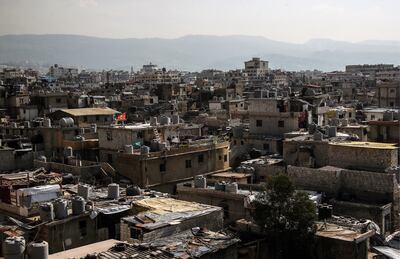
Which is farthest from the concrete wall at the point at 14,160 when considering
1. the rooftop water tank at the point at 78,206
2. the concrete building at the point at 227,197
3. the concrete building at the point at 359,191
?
the concrete building at the point at 359,191

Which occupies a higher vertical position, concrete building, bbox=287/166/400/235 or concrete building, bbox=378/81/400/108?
concrete building, bbox=378/81/400/108

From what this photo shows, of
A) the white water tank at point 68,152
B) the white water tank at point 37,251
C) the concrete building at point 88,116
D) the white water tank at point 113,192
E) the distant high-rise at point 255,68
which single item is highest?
the distant high-rise at point 255,68

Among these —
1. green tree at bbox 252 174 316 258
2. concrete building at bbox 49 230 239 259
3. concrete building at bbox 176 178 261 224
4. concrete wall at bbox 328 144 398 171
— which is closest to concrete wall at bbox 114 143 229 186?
concrete building at bbox 176 178 261 224

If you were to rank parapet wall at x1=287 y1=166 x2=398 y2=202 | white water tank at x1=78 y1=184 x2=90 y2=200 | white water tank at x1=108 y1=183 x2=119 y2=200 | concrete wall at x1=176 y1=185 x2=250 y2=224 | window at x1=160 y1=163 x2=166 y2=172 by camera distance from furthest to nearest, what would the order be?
window at x1=160 y1=163 x2=166 y2=172, parapet wall at x1=287 y1=166 x2=398 y2=202, white water tank at x1=108 y1=183 x2=119 y2=200, concrete wall at x1=176 y1=185 x2=250 y2=224, white water tank at x1=78 y1=184 x2=90 y2=200

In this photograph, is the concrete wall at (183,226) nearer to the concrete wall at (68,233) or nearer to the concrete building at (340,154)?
the concrete wall at (68,233)

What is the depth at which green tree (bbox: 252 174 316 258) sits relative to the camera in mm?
20953

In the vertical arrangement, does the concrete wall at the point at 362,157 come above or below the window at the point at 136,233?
above

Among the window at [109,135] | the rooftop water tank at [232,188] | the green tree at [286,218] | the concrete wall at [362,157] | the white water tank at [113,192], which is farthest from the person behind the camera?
A: the window at [109,135]

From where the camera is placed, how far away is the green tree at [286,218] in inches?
825

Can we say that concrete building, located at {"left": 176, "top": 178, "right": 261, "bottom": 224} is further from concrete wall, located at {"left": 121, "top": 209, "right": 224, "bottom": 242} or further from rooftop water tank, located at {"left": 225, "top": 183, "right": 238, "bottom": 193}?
concrete wall, located at {"left": 121, "top": 209, "right": 224, "bottom": 242}

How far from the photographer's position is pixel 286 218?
21.2 meters

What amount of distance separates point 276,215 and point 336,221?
11.6 ft

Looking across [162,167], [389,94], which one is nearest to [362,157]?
[162,167]

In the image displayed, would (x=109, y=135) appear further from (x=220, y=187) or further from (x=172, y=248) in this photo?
(x=172, y=248)
